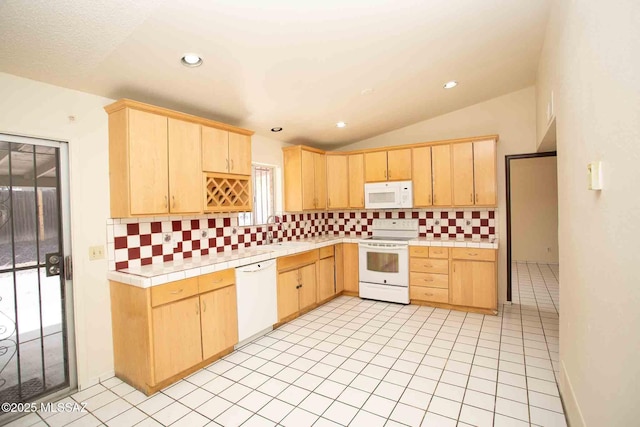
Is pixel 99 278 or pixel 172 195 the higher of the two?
pixel 172 195

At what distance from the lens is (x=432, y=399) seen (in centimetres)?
217

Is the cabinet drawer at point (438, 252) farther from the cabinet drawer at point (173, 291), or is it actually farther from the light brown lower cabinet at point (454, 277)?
the cabinet drawer at point (173, 291)

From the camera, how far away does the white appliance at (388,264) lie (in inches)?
167

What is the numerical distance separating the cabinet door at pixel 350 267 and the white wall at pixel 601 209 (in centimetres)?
286

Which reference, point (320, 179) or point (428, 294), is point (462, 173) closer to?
point (428, 294)

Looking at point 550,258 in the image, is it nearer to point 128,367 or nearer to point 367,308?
point 367,308

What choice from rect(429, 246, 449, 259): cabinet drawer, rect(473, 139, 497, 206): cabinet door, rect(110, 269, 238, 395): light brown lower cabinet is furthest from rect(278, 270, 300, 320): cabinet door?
rect(473, 139, 497, 206): cabinet door

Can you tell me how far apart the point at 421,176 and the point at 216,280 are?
3.02 meters

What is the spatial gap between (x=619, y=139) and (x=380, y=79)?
222 centimetres

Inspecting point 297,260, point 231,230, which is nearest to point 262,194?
point 231,230

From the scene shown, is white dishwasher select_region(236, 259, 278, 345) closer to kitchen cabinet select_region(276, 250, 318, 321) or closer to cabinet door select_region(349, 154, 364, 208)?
kitchen cabinet select_region(276, 250, 318, 321)

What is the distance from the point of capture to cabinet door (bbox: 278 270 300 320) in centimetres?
356

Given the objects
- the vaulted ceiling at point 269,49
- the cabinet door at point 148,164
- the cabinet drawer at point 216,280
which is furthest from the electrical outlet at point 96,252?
the vaulted ceiling at point 269,49

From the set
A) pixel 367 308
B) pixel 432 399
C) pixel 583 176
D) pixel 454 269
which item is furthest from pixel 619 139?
pixel 367 308
